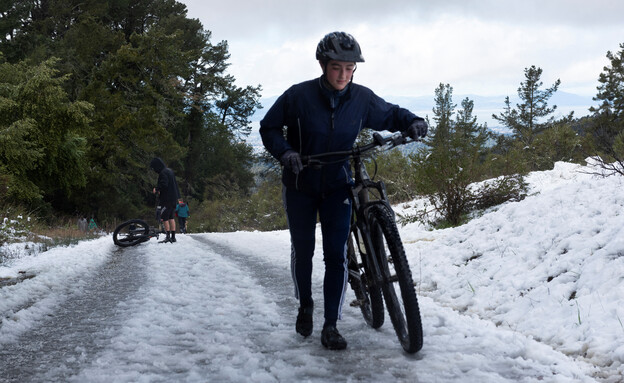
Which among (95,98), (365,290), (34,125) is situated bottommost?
(365,290)

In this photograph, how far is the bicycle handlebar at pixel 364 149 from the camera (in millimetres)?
3236

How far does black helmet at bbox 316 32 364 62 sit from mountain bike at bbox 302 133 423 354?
55 centimetres

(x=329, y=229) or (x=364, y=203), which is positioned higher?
(x=364, y=203)

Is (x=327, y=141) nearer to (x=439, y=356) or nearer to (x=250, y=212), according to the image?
(x=439, y=356)

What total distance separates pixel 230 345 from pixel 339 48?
87.6 inches

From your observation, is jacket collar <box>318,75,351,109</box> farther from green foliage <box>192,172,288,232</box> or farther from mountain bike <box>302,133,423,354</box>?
green foliage <box>192,172,288,232</box>

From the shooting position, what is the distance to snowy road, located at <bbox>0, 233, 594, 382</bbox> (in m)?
2.92

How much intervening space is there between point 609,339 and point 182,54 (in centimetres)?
3163

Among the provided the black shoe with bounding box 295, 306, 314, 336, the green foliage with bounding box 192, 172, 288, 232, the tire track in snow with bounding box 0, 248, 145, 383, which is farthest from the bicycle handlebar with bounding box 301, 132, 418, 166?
the green foliage with bounding box 192, 172, 288, 232

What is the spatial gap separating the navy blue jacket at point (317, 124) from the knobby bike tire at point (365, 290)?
2.05ft

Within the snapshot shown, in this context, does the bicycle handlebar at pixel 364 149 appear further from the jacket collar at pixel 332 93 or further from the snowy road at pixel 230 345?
the snowy road at pixel 230 345

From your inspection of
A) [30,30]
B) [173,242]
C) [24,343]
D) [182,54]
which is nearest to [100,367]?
[24,343]


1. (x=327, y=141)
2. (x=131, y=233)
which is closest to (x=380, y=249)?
(x=327, y=141)

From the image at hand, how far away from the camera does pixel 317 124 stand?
335cm
